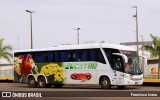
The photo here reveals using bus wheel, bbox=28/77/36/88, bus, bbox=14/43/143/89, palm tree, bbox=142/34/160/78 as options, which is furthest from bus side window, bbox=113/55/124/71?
palm tree, bbox=142/34/160/78

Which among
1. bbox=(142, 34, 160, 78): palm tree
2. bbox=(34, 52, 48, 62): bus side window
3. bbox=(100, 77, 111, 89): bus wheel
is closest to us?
bbox=(100, 77, 111, 89): bus wheel

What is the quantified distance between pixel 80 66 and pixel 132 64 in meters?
3.66

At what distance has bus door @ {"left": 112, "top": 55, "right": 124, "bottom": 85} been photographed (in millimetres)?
25312

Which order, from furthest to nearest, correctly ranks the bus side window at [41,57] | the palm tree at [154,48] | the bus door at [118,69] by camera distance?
the palm tree at [154,48] → the bus side window at [41,57] → the bus door at [118,69]

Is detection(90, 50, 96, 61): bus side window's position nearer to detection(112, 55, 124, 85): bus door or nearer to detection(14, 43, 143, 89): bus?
detection(14, 43, 143, 89): bus

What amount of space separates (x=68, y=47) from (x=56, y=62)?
151 centimetres

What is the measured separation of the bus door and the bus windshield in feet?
1.20

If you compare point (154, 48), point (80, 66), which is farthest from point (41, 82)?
point (154, 48)

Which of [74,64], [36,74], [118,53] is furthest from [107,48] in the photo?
[36,74]

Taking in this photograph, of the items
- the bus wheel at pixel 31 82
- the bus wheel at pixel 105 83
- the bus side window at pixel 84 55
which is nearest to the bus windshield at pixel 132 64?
the bus wheel at pixel 105 83

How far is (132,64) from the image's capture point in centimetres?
2588

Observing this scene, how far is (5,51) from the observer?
187 ft

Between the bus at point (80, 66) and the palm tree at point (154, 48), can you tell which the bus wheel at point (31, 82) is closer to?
the bus at point (80, 66)

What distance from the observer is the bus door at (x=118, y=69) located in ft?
83.0
